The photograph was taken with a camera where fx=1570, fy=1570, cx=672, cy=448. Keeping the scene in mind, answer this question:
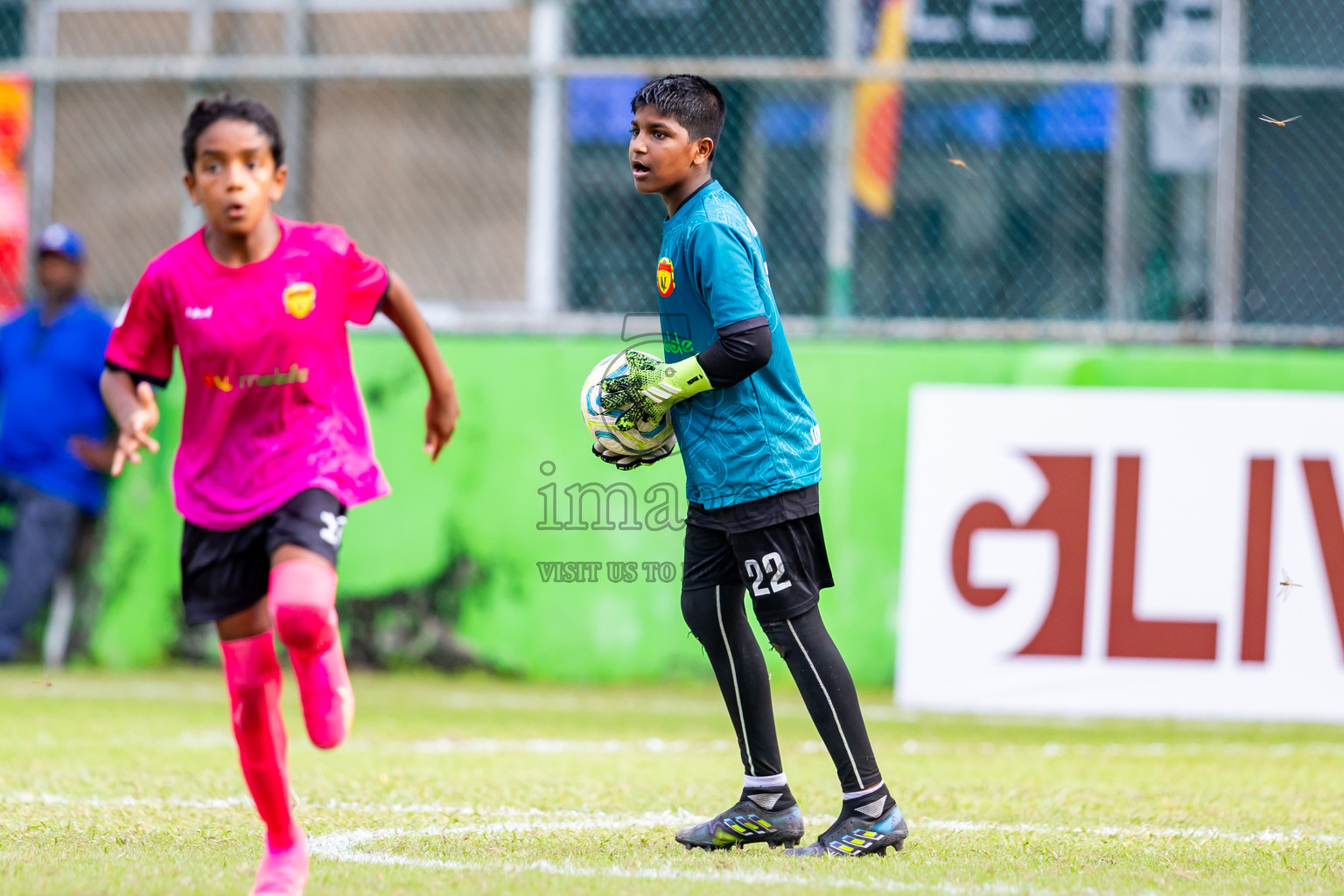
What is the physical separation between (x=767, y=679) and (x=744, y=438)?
26.0 inches

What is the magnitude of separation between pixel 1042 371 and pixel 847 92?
1.83m

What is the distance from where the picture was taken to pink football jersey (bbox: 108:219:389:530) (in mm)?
3541

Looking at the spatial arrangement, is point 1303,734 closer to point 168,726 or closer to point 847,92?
point 847,92

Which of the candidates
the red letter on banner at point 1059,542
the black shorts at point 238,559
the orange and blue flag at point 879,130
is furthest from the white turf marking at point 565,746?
the orange and blue flag at point 879,130

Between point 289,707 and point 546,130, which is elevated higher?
point 546,130

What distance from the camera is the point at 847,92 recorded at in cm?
843

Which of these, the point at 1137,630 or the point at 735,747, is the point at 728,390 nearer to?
the point at 735,747

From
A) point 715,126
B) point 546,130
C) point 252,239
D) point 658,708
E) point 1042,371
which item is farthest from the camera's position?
point 546,130

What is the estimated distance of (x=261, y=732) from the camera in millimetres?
3449

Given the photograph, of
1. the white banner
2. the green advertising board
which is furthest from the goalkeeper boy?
the green advertising board

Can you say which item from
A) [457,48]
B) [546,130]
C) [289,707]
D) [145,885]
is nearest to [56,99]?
[457,48]

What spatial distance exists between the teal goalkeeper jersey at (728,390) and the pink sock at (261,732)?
45.4 inches

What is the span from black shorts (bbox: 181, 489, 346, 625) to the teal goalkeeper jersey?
944mm

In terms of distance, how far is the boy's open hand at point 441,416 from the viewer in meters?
4.02
